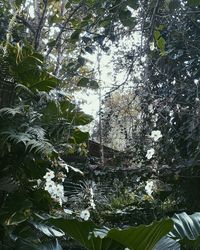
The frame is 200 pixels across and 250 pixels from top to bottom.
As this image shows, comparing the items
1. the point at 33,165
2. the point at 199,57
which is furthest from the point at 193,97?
the point at 33,165

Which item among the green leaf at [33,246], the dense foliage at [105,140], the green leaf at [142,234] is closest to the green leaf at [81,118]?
the dense foliage at [105,140]

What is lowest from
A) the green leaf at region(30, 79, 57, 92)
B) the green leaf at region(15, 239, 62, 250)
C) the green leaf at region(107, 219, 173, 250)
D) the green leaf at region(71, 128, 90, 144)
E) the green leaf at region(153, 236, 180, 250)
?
the green leaf at region(15, 239, 62, 250)

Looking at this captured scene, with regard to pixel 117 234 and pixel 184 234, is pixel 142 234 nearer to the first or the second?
pixel 117 234

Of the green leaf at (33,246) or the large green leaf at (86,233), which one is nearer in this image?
the large green leaf at (86,233)

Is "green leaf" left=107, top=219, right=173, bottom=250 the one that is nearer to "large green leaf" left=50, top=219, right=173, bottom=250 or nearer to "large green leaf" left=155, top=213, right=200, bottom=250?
"large green leaf" left=50, top=219, right=173, bottom=250

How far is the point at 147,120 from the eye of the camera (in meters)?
3.31

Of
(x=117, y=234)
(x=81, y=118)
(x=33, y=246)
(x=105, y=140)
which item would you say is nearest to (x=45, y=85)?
(x=81, y=118)

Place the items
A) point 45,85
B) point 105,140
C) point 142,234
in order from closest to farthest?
point 142,234 < point 45,85 < point 105,140

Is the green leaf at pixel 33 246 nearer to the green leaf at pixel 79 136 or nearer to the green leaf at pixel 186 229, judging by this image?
the green leaf at pixel 186 229

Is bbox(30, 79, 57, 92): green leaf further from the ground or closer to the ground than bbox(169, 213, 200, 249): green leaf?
further from the ground

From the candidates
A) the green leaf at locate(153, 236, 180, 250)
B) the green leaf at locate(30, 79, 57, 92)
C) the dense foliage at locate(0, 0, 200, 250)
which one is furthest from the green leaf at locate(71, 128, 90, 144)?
the green leaf at locate(153, 236, 180, 250)

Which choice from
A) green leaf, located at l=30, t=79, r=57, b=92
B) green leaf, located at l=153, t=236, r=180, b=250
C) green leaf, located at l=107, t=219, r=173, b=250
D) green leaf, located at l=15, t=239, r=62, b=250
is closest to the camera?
green leaf, located at l=107, t=219, r=173, b=250

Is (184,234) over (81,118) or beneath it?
beneath

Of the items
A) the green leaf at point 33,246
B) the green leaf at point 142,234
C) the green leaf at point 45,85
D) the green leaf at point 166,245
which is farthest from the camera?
the green leaf at point 45,85
